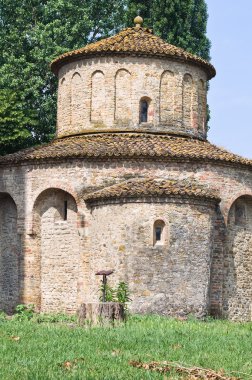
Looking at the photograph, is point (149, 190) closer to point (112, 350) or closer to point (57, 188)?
point (57, 188)

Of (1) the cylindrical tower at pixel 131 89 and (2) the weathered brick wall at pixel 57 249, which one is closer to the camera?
(2) the weathered brick wall at pixel 57 249

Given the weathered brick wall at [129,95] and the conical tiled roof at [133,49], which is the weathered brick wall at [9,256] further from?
the conical tiled roof at [133,49]

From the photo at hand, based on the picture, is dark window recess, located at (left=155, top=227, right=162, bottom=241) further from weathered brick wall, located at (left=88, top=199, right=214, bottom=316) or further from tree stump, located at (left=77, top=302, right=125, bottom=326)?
tree stump, located at (left=77, top=302, right=125, bottom=326)

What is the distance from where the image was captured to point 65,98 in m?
30.5

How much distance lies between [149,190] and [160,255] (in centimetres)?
194

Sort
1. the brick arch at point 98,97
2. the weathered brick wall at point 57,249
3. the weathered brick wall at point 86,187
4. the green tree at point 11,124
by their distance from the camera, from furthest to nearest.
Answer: the green tree at point 11,124 < the brick arch at point 98,97 < the weathered brick wall at point 57,249 < the weathered brick wall at point 86,187

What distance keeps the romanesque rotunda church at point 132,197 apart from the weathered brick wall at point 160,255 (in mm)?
31

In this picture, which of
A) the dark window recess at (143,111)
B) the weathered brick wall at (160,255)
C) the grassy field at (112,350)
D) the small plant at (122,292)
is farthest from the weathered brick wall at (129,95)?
the grassy field at (112,350)

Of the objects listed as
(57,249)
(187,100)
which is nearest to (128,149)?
(57,249)

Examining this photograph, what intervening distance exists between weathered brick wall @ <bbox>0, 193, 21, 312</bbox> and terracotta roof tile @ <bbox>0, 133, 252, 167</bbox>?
1819 mm

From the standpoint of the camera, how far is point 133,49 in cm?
2884

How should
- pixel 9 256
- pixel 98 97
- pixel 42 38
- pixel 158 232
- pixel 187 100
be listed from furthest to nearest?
pixel 42 38 < pixel 187 100 < pixel 98 97 < pixel 9 256 < pixel 158 232

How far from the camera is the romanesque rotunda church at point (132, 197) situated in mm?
23969

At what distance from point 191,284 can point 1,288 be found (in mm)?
7606
